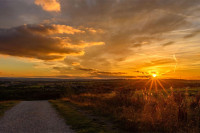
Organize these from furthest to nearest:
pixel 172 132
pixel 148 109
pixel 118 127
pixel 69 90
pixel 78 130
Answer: pixel 69 90 → pixel 148 109 → pixel 118 127 → pixel 78 130 → pixel 172 132

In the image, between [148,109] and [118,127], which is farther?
[148,109]

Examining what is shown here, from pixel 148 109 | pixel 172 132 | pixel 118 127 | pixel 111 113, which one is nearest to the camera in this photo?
pixel 172 132

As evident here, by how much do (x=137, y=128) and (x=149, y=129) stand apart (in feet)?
2.01

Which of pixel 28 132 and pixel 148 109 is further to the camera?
pixel 148 109

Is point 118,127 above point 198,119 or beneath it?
beneath

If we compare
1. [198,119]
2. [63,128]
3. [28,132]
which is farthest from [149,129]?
[28,132]

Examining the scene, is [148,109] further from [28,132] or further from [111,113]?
[28,132]

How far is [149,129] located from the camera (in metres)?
8.38

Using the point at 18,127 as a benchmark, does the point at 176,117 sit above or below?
above

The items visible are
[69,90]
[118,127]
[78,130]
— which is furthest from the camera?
[69,90]

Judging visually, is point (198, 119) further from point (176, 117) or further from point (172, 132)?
point (172, 132)

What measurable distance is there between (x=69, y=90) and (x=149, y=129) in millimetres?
24340

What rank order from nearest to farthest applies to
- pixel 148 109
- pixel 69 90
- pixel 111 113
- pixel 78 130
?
pixel 78 130 → pixel 148 109 → pixel 111 113 → pixel 69 90

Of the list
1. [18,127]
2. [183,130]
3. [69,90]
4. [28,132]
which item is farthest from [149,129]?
[69,90]
